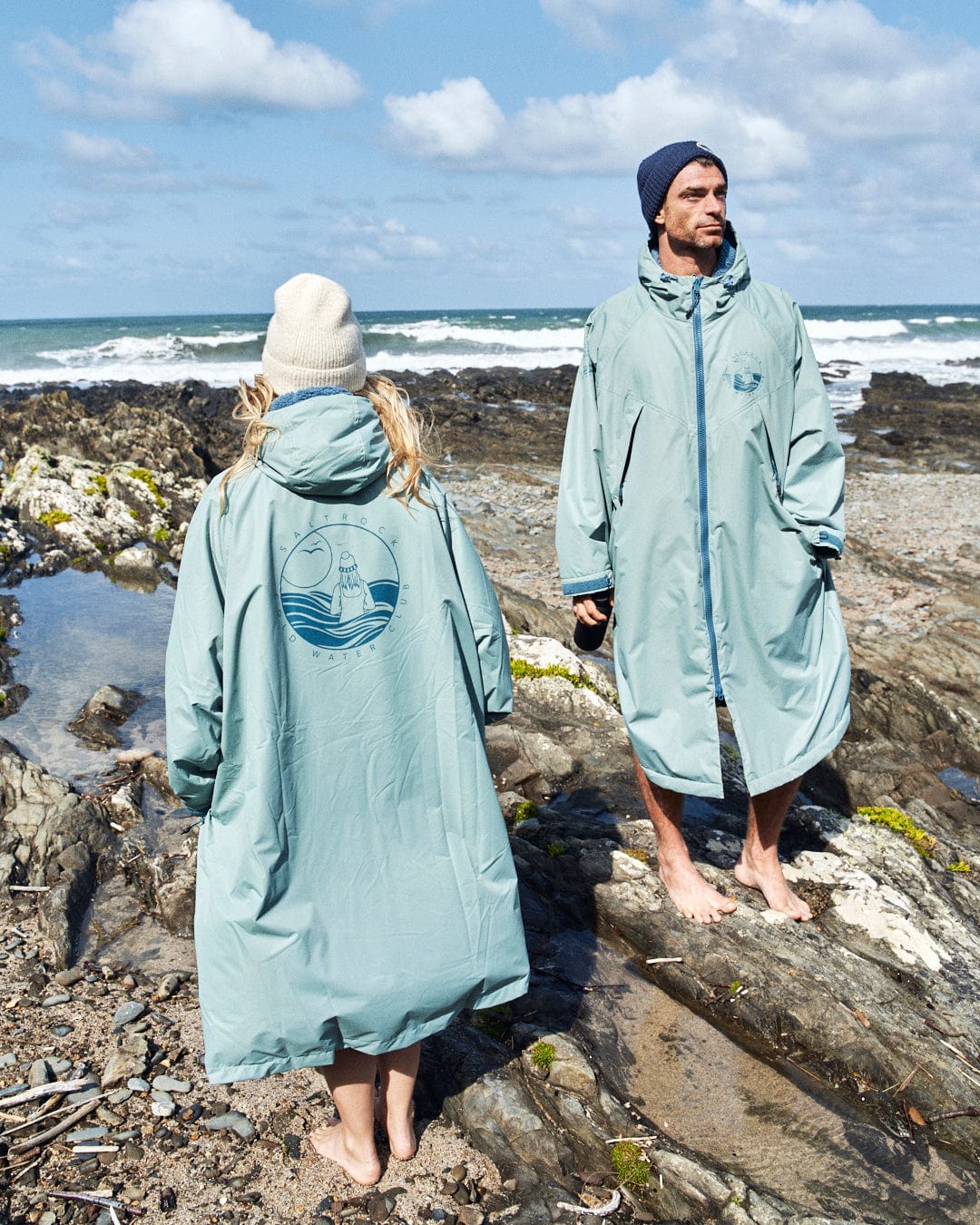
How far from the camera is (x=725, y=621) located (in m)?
3.48

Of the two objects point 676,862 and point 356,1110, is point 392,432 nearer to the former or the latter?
point 356,1110

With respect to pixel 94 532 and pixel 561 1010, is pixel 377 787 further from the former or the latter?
pixel 94 532

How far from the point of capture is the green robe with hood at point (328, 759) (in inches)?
96.8

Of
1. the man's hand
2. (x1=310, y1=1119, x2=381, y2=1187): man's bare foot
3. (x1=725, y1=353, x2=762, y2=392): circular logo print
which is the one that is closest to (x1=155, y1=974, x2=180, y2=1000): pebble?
(x1=310, y1=1119, x2=381, y2=1187): man's bare foot

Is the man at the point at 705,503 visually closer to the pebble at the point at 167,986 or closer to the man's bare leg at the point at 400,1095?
the man's bare leg at the point at 400,1095

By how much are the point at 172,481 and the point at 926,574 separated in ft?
28.9

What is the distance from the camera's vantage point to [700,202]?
3385 mm

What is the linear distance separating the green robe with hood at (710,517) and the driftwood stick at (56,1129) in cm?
201

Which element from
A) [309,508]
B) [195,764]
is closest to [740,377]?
[309,508]

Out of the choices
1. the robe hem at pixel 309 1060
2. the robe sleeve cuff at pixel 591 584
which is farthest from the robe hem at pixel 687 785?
the robe hem at pixel 309 1060

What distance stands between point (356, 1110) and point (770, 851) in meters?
1.82

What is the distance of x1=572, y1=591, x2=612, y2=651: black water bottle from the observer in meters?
3.71

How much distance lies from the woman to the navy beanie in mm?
1402

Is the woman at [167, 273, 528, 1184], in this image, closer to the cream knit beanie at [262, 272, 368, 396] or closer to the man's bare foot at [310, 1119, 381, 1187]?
the cream knit beanie at [262, 272, 368, 396]
